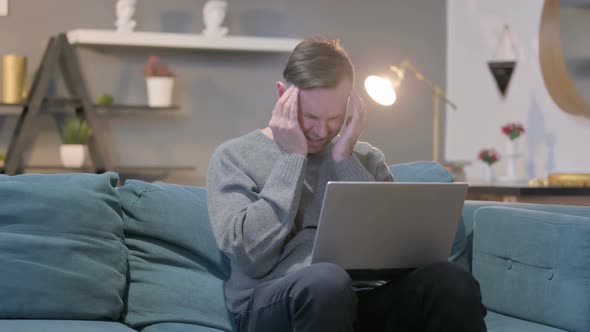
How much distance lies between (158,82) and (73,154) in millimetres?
608

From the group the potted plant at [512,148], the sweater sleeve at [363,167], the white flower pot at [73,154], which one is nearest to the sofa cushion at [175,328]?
→ the sweater sleeve at [363,167]

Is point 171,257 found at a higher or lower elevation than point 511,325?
higher

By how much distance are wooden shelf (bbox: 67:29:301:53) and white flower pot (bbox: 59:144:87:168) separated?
0.56 meters

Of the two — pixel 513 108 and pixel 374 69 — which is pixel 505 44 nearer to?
pixel 513 108

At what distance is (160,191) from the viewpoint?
2322mm

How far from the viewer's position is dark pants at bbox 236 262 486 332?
168cm

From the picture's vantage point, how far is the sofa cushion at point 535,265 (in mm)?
2123

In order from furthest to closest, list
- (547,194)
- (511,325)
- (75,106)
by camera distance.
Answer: (75,106), (547,194), (511,325)

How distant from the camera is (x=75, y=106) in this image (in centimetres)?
470

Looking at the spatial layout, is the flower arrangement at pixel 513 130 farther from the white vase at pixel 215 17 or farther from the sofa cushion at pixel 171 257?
the sofa cushion at pixel 171 257

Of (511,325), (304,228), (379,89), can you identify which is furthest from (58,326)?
(379,89)

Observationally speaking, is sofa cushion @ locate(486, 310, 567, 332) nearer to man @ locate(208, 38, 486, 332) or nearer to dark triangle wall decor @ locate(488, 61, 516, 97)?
man @ locate(208, 38, 486, 332)

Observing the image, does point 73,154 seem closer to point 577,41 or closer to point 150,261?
point 150,261

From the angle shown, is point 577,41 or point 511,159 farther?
point 511,159
